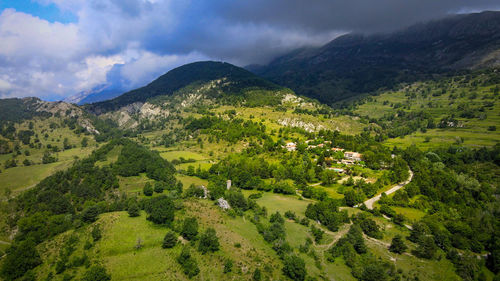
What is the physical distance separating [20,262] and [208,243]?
3556 centimetres

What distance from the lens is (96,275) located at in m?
39.3

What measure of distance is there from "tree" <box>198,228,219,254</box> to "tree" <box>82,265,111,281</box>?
17224 mm

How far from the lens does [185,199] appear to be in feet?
245

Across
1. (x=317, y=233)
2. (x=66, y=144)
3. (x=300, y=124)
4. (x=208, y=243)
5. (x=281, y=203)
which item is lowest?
(x=281, y=203)

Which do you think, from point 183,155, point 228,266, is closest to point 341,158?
point 228,266

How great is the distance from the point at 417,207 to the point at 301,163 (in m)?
47.0

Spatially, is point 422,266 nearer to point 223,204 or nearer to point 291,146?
point 223,204

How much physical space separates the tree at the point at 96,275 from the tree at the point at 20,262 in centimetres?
1361

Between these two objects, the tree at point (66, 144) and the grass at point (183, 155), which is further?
the tree at point (66, 144)

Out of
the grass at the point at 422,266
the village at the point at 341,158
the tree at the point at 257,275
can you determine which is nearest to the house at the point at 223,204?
the tree at the point at 257,275

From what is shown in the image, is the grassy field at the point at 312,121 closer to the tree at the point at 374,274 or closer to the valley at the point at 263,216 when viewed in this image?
the valley at the point at 263,216

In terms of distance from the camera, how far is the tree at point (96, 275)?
38822 millimetres

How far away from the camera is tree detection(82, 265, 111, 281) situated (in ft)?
127

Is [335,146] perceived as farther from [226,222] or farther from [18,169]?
[18,169]
